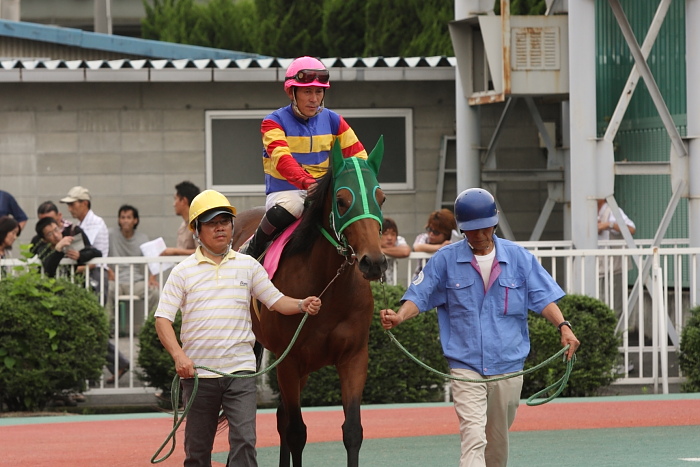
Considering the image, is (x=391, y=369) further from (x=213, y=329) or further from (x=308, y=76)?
(x=213, y=329)

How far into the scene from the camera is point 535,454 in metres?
8.31

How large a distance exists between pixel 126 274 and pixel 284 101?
388cm

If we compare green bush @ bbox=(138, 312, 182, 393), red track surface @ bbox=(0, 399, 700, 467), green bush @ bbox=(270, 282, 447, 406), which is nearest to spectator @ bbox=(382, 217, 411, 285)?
green bush @ bbox=(270, 282, 447, 406)

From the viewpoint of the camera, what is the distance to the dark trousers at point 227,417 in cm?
602

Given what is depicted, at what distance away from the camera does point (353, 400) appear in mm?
6891

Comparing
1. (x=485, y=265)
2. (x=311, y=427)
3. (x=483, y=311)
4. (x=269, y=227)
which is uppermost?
(x=269, y=227)

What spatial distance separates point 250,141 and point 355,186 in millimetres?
9060

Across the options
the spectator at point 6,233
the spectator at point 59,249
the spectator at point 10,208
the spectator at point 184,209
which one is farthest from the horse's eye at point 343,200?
the spectator at point 10,208

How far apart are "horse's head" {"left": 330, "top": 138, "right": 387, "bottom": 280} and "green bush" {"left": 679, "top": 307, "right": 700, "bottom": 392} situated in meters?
5.57

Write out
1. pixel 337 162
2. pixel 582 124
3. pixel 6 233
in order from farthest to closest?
pixel 582 124 → pixel 6 233 → pixel 337 162

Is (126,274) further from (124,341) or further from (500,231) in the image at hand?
(500,231)

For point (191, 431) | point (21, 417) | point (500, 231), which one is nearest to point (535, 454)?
point (191, 431)

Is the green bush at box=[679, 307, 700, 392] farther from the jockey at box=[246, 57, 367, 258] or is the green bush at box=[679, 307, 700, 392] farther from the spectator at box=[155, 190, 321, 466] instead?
the spectator at box=[155, 190, 321, 466]

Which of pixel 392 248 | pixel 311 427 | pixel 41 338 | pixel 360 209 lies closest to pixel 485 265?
pixel 360 209
